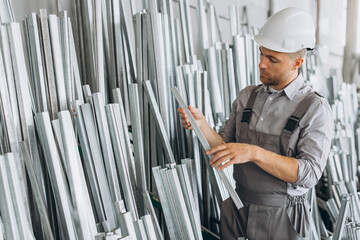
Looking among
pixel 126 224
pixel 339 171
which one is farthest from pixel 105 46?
pixel 339 171

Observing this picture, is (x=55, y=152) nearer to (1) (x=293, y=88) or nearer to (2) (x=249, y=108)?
(2) (x=249, y=108)

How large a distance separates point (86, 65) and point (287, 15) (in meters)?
1.14

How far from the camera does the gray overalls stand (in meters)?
1.46

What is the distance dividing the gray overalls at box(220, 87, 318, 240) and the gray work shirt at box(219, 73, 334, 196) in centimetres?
3

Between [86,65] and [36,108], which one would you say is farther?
[86,65]

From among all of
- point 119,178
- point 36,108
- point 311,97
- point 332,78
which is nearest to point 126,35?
point 36,108

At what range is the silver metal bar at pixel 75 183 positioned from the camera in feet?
4.24

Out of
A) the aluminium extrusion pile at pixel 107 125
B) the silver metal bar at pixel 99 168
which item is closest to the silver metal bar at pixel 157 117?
the aluminium extrusion pile at pixel 107 125

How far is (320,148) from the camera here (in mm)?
1377

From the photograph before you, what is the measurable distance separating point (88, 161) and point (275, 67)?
95 centimetres

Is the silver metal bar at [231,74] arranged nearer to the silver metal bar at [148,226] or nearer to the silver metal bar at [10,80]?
the silver metal bar at [148,226]

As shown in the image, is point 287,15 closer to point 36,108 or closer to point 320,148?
point 320,148

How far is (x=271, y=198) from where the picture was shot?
153 cm

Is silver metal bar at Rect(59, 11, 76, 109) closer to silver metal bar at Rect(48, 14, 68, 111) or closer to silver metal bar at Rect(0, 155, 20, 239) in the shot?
silver metal bar at Rect(48, 14, 68, 111)
